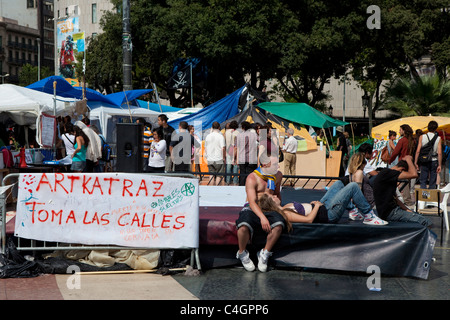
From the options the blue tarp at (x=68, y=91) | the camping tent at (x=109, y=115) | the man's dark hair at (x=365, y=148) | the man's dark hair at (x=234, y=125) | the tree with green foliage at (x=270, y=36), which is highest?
the tree with green foliage at (x=270, y=36)

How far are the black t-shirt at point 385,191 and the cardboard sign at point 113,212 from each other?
2.32 metres

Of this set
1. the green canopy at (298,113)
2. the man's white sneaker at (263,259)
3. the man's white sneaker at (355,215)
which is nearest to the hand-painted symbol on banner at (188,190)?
the man's white sneaker at (263,259)

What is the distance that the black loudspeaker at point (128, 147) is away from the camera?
8234 mm

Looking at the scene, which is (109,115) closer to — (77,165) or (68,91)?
(68,91)

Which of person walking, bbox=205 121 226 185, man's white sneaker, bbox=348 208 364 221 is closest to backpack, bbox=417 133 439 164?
person walking, bbox=205 121 226 185

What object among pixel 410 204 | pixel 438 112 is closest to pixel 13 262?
pixel 410 204

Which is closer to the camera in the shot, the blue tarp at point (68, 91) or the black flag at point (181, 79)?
the blue tarp at point (68, 91)

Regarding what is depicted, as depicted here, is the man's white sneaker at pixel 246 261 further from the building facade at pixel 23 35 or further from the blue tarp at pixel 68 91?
the building facade at pixel 23 35

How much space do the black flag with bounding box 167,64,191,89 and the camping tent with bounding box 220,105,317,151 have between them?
418 inches

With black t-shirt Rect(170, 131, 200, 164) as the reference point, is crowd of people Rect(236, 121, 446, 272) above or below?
below

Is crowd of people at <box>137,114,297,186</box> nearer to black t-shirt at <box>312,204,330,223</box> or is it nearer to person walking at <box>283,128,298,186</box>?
person walking at <box>283,128,298,186</box>

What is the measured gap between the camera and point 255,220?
22.1 feet

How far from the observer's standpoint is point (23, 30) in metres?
113

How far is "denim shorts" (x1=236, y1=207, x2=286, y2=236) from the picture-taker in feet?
21.9
